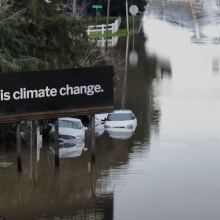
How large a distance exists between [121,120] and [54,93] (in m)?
10.1

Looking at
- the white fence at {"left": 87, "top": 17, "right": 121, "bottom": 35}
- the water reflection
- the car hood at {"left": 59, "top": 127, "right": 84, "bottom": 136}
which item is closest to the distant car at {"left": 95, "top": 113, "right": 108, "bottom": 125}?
the car hood at {"left": 59, "top": 127, "right": 84, "bottom": 136}

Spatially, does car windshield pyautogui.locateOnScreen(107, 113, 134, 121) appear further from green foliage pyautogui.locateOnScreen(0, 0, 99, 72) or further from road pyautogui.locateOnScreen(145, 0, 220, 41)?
road pyautogui.locateOnScreen(145, 0, 220, 41)

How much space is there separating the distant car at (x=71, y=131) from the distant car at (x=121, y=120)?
198 cm

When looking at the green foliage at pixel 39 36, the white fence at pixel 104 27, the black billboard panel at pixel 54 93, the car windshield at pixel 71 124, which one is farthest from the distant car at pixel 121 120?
the white fence at pixel 104 27

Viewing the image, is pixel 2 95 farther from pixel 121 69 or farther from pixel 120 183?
pixel 121 69

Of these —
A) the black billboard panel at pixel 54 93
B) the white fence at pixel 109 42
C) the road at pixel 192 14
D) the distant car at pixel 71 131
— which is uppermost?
the black billboard panel at pixel 54 93

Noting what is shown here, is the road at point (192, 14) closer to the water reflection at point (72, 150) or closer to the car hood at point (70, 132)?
the car hood at point (70, 132)

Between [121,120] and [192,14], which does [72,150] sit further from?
[192,14]

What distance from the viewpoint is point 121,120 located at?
35.2 m

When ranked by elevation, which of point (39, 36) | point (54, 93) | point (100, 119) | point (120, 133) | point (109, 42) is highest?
point (39, 36)

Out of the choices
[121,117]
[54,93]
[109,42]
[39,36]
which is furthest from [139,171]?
[109,42]

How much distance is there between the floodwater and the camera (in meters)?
23.0

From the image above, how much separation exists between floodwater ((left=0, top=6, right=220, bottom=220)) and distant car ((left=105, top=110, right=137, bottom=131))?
0.42 metres

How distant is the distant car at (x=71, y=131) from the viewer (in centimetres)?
3188
